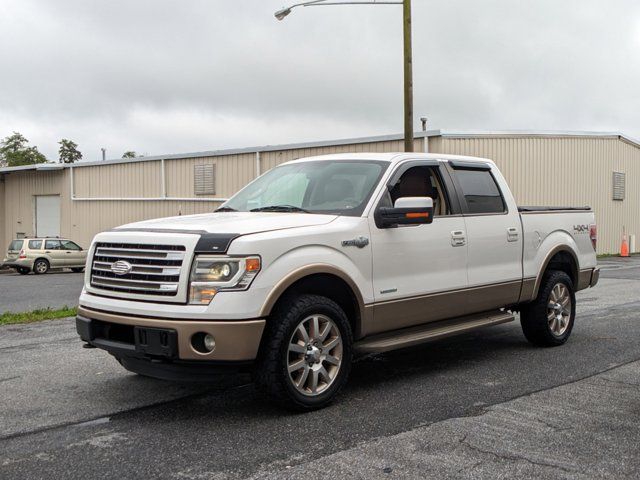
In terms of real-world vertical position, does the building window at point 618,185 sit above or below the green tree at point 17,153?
below

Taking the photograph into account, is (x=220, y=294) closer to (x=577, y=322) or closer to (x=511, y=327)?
(x=511, y=327)

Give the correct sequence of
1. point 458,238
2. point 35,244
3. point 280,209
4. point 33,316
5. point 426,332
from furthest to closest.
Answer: point 35,244
point 33,316
point 458,238
point 426,332
point 280,209

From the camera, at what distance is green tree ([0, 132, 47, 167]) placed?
70375mm

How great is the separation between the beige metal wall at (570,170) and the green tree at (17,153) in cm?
5727

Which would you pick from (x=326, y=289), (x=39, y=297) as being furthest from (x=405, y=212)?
(x=39, y=297)

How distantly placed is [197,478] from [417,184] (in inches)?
137

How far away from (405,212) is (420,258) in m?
0.55

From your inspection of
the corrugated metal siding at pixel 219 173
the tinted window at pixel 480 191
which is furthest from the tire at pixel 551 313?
the corrugated metal siding at pixel 219 173

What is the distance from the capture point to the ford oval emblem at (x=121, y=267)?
489 centimetres

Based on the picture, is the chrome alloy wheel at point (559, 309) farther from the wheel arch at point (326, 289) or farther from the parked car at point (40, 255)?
the parked car at point (40, 255)

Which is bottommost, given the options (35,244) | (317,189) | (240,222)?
(35,244)

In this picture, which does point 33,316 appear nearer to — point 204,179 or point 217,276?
point 217,276

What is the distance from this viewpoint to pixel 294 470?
3742mm

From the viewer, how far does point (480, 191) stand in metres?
6.67
